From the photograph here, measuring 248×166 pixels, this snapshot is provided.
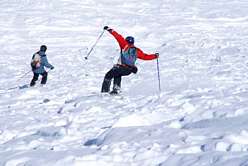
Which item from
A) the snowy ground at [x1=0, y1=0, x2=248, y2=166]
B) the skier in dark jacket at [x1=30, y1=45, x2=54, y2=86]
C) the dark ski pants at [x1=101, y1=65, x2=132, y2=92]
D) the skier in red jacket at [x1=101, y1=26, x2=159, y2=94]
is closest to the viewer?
the snowy ground at [x1=0, y1=0, x2=248, y2=166]

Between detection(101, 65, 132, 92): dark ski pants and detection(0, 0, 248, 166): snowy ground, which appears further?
detection(101, 65, 132, 92): dark ski pants

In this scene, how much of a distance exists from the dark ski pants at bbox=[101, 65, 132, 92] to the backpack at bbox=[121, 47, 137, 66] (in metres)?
0.14

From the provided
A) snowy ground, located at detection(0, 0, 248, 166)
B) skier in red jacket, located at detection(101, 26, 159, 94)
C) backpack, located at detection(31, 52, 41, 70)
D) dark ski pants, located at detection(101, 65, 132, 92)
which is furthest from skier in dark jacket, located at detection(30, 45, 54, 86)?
skier in red jacket, located at detection(101, 26, 159, 94)

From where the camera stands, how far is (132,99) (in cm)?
1266

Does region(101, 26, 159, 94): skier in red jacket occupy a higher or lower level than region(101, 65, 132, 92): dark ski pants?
higher

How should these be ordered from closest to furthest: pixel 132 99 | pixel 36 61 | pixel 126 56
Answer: pixel 132 99
pixel 126 56
pixel 36 61

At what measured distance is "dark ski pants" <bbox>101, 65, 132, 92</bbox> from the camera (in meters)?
13.3

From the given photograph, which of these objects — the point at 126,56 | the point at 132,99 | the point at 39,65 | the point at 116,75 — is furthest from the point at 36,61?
the point at 132,99

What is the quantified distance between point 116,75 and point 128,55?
0.61 m

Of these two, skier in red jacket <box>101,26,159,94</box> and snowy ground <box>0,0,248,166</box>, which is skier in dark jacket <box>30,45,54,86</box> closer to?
snowy ground <box>0,0,248,166</box>

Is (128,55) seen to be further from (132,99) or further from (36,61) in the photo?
(36,61)

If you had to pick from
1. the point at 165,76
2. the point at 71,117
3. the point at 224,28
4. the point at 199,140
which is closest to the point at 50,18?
the point at 224,28

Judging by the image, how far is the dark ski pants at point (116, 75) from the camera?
1329cm

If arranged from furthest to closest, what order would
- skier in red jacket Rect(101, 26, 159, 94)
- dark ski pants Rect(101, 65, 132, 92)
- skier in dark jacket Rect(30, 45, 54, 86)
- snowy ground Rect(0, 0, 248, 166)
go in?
skier in dark jacket Rect(30, 45, 54, 86) → dark ski pants Rect(101, 65, 132, 92) → skier in red jacket Rect(101, 26, 159, 94) → snowy ground Rect(0, 0, 248, 166)
